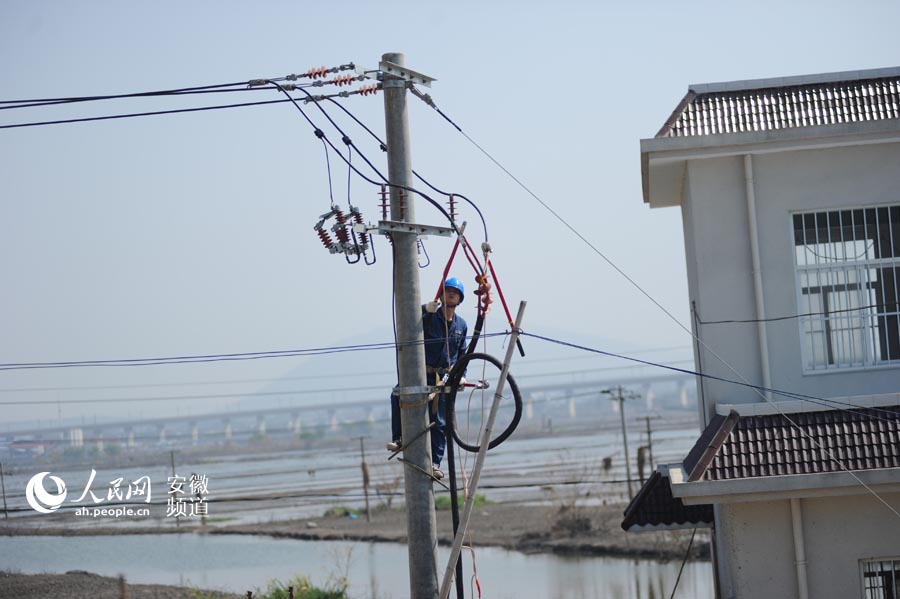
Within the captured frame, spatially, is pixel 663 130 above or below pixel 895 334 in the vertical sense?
above

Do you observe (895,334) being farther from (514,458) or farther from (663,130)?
(514,458)

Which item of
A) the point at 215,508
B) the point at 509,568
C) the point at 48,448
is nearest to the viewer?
the point at 509,568

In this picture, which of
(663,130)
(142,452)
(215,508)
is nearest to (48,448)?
(142,452)

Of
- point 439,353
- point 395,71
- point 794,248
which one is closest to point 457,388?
point 439,353

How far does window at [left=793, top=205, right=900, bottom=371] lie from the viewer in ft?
41.0

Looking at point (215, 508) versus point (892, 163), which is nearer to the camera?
point (892, 163)

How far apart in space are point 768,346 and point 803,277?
0.99m

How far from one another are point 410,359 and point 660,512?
6676mm

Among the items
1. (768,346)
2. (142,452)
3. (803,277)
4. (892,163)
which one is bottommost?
(142,452)

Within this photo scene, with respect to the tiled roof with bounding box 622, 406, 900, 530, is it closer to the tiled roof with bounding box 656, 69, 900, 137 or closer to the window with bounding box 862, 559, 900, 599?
the window with bounding box 862, 559, 900, 599

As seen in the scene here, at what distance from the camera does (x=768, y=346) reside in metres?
12.3

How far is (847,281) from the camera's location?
1252 centimetres

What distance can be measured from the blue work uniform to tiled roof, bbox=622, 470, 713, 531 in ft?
17.6

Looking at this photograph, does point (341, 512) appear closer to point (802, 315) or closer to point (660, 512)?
point (660, 512)
